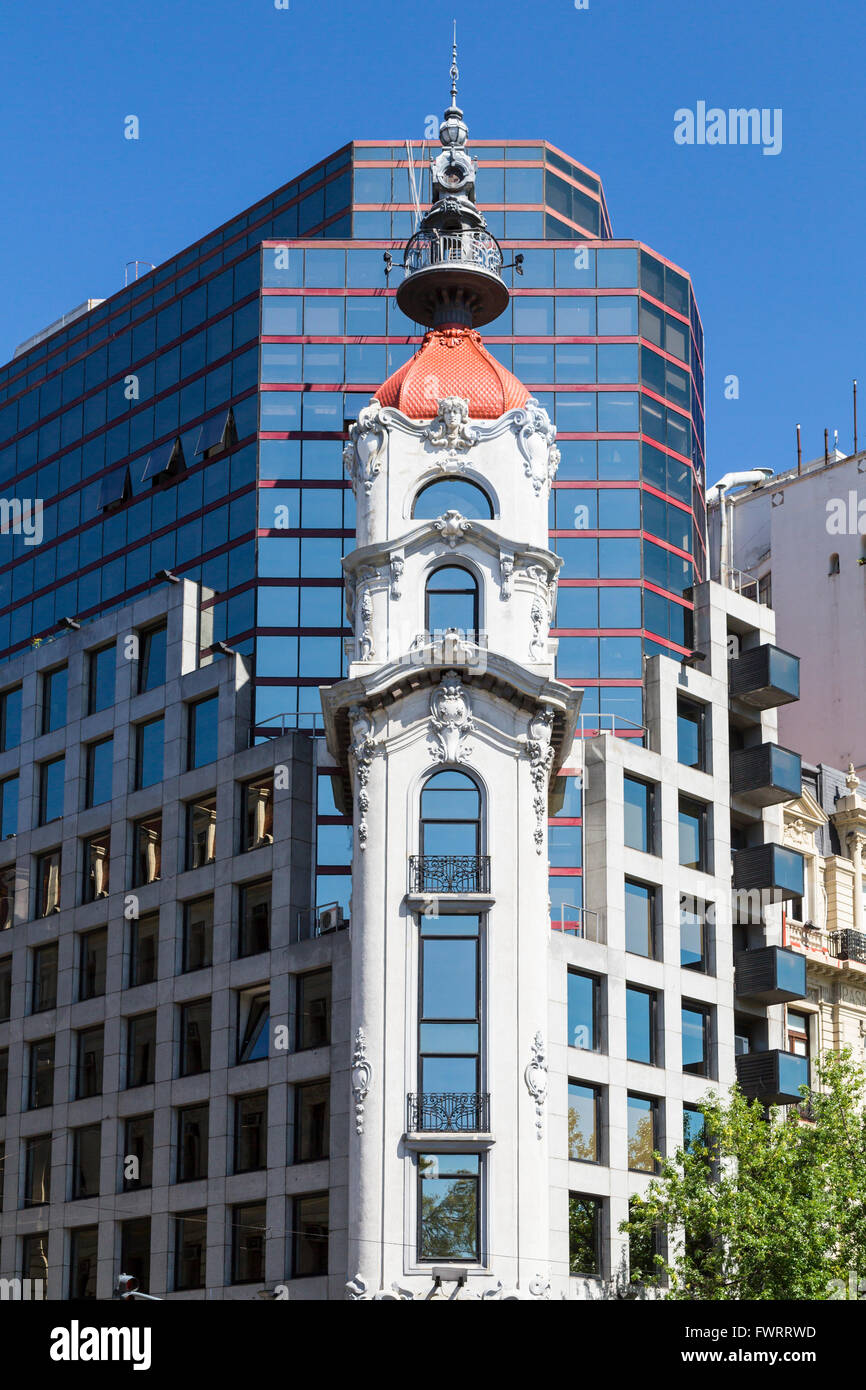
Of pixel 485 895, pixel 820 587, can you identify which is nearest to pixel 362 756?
pixel 485 895

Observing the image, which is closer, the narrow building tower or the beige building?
the narrow building tower

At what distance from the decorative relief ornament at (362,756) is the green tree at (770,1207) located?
42.0 feet

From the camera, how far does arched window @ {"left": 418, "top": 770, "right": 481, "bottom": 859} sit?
2301 inches

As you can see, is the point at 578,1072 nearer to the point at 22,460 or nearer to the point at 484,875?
the point at 484,875

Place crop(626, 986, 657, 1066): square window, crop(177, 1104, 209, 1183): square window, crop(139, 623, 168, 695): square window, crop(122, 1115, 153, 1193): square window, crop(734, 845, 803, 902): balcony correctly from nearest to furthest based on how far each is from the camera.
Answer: crop(626, 986, 657, 1066): square window, crop(177, 1104, 209, 1183): square window, crop(122, 1115, 153, 1193): square window, crop(734, 845, 803, 902): balcony, crop(139, 623, 168, 695): square window

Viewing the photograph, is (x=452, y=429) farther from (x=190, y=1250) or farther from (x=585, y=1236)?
(x=190, y=1250)

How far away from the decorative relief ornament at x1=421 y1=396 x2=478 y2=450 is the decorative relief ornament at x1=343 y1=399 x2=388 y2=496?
1.56m

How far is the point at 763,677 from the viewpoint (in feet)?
250

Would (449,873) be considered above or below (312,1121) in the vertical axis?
above

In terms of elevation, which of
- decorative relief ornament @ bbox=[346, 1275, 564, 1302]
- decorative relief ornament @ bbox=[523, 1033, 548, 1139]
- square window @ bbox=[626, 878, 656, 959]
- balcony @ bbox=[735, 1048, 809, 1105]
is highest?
square window @ bbox=[626, 878, 656, 959]

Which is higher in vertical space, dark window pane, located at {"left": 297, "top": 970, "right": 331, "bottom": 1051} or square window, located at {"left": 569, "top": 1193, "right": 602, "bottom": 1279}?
dark window pane, located at {"left": 297, "top": 970, "right": 331, "bottom": 1051}

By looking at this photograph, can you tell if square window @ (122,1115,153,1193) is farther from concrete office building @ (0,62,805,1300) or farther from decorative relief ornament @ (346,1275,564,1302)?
decorative relief ornament @ (346,1275,564,1302)

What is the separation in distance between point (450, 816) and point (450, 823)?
0.65ft

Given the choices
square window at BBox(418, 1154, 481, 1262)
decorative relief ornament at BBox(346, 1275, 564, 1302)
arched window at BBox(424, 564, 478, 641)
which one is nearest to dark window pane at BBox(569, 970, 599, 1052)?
square window at BBox(418, 1154, 481, 1262)
